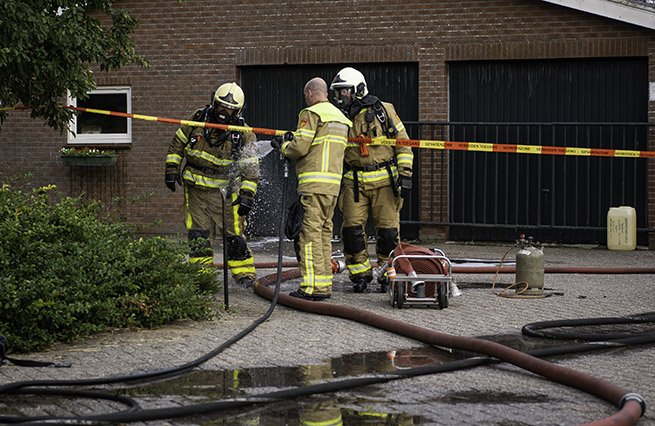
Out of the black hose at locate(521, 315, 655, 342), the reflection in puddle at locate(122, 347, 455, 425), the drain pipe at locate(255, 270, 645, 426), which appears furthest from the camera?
the black hose at locate(521, 315, 655, 342)

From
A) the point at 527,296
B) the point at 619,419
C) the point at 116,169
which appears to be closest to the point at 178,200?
the point at 116,169

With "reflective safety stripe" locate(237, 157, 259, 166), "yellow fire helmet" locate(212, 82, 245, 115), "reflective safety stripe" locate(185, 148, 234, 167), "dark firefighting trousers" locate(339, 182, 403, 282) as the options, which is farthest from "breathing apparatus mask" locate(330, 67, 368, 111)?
"reflective safety stripe" locate(185, 148, 234, 167)

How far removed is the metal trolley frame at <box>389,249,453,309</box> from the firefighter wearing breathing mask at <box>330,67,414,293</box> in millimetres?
989

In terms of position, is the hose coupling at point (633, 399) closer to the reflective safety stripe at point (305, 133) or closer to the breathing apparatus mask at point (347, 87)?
the reflective safety stripe at point (305, 133)

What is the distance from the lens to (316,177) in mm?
8633

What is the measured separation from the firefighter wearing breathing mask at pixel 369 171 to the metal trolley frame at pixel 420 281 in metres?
0.99

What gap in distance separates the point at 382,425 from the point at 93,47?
16.9 feet

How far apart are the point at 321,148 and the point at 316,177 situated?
0.86 feet

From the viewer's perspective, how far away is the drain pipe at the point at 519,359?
442 centimetres

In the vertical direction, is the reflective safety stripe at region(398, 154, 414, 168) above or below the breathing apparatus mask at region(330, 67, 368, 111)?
Result: below

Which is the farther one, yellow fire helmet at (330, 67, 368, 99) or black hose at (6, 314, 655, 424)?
yellow fire helmet at (330, 67, 368, 99)

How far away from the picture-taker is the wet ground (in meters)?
4.65

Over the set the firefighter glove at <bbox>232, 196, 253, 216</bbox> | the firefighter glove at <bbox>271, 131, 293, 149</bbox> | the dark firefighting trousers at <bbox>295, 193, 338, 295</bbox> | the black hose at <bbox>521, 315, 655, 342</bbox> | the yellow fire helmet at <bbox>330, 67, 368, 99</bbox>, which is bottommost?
the black hose at <bbox>521, 315, 655, 342</bbox>

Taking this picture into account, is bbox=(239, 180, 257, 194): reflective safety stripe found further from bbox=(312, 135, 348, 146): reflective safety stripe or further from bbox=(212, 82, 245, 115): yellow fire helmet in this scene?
bbox=(312, 135, 348, 146): reflective safety stripe
